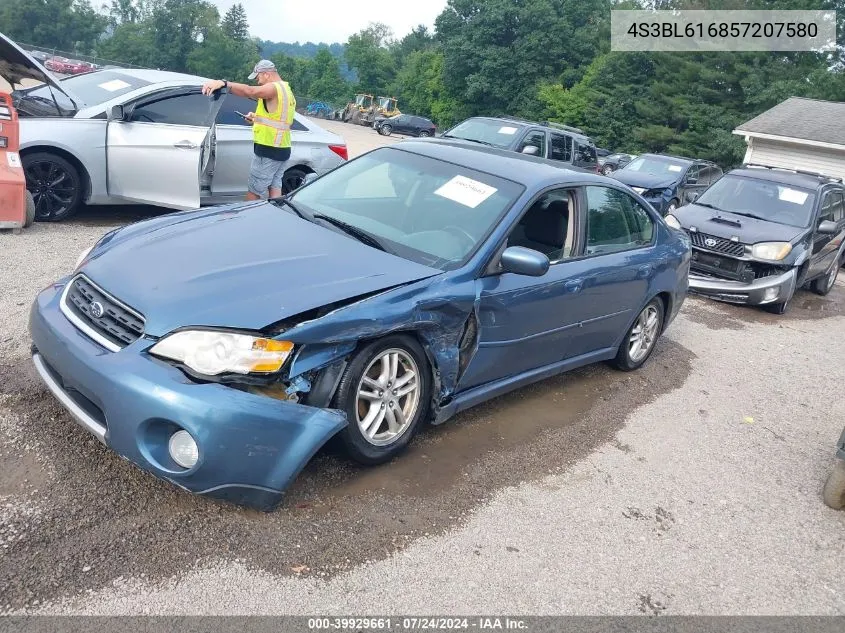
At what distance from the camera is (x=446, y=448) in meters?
4.02

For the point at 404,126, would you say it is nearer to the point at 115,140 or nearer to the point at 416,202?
the point at 115,140

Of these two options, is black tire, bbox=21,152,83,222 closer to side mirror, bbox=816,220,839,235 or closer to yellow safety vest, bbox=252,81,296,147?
yellow safety vest, bbox=252,81,296,147

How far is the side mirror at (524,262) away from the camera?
386 cm

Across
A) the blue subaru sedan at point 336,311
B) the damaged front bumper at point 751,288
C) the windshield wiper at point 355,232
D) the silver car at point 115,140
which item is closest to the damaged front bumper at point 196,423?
the blue subaru sedan at point 336,311

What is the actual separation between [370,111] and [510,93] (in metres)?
11.6

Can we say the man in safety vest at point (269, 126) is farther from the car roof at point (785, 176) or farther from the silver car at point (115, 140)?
the car roof at point (785, 176)

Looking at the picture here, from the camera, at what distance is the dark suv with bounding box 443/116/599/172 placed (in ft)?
37.9

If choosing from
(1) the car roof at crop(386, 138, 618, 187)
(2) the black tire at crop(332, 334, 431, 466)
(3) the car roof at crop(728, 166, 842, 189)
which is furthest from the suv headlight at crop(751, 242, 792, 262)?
(2) the black tire at crop(332, 334, 431, 466)

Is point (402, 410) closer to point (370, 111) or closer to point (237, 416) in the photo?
point (237, 416)

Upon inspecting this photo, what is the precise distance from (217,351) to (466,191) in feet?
6.54

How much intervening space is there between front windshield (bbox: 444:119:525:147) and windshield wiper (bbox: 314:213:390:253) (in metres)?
7.66

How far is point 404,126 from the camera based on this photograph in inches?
1911

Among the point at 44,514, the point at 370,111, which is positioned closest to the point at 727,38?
the point at 370,111

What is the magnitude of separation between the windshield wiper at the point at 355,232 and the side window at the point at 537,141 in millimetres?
7842
